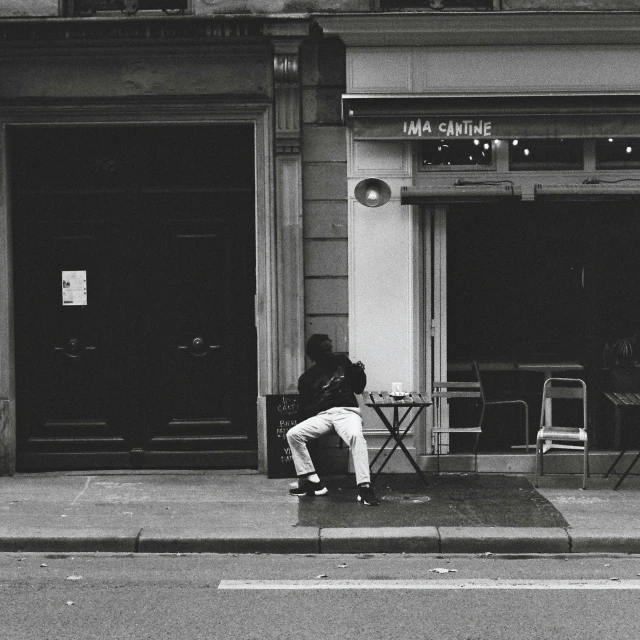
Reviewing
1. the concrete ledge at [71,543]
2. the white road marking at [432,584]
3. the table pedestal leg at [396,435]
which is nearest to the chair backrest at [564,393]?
the table pedestal leg at [396,435]

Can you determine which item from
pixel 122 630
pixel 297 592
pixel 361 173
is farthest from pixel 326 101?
pixel 122 630

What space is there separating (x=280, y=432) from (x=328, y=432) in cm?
80

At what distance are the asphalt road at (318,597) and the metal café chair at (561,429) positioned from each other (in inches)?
83.1

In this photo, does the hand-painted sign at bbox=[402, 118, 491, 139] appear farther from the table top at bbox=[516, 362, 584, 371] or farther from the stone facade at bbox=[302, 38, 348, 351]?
the table top at bbox=[516, 362, 584, 371]

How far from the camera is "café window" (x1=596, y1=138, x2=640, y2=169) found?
10.8 meters

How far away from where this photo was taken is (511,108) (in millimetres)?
10422

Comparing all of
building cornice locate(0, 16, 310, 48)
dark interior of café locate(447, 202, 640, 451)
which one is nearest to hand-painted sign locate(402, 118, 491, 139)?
dark interior of café locate(447, 202, 640, 451)

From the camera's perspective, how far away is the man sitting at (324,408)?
9516 mm

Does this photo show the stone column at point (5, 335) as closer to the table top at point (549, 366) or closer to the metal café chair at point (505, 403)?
the metal café chair at point (505, 403)

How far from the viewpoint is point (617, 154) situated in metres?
10.8

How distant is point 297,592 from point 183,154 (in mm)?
5397

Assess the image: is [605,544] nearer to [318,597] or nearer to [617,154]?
[318,597]

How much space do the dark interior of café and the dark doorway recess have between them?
2.15 m

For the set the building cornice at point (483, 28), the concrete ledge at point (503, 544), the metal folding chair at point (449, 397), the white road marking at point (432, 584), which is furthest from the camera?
the metal folding chair at point (449, 397)
